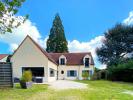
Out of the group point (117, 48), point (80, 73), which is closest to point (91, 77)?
point (80, 73)

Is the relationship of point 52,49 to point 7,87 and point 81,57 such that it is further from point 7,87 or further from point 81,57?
point 7,87

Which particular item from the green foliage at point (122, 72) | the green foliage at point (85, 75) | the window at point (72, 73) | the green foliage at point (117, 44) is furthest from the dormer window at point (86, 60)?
the green foliage at point (117, 44)

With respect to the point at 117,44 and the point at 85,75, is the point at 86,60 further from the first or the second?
the point at 117,44

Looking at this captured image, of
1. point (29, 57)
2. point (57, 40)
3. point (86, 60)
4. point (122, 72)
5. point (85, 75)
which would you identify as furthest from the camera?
point (57, 40)

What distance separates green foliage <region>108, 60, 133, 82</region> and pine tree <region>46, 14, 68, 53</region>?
22.7 metres

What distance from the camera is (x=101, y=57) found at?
6044cm

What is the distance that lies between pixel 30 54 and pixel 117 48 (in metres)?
26.7

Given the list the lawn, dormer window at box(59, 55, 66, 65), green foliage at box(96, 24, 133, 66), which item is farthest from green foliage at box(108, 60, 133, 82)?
the lawn

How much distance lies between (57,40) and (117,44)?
16.8 meters

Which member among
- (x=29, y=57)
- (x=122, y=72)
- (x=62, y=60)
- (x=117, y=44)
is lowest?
(x=122, y=72)

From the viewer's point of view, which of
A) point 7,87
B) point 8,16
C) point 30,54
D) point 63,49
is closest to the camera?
point 8,16

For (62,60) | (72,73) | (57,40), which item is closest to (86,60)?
(72,73)

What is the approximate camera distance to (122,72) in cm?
4459

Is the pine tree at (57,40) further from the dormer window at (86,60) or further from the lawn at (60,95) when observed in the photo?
the lawn at (60,95)
